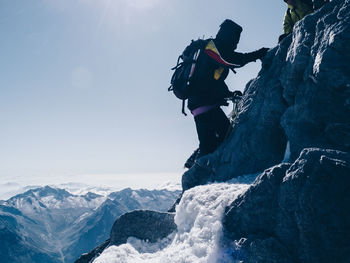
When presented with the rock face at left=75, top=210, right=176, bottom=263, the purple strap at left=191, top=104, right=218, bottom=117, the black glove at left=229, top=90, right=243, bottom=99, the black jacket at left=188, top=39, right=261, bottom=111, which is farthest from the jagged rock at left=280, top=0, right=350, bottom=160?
the rock face at left=75, top=210, right=176, bottom=263

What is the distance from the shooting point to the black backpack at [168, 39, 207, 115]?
385 inches

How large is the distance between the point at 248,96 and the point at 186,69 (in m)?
2.98

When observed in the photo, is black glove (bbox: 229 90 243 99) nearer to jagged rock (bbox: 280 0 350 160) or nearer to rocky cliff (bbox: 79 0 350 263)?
rocky cliff (bbox: 79 0 350 263)

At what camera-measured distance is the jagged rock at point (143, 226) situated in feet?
25.5

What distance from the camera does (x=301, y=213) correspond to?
13.5ft

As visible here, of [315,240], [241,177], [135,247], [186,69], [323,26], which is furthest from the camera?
[186,69]

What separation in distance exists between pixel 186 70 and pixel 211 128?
9.39 ft

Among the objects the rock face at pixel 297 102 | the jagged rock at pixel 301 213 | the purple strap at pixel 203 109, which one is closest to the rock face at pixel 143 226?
the rock face at pixel 297 102

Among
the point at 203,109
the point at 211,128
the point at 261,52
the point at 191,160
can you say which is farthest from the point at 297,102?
the point at 191,160

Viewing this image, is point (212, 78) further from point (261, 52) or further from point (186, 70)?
point (261, 52)

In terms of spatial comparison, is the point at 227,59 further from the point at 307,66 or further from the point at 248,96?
the point at 307,66

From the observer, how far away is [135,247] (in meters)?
7.58

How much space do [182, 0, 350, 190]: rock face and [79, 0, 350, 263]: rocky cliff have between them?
0.03m

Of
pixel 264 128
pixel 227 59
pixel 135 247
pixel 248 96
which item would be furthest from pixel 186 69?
pixel 135 247
